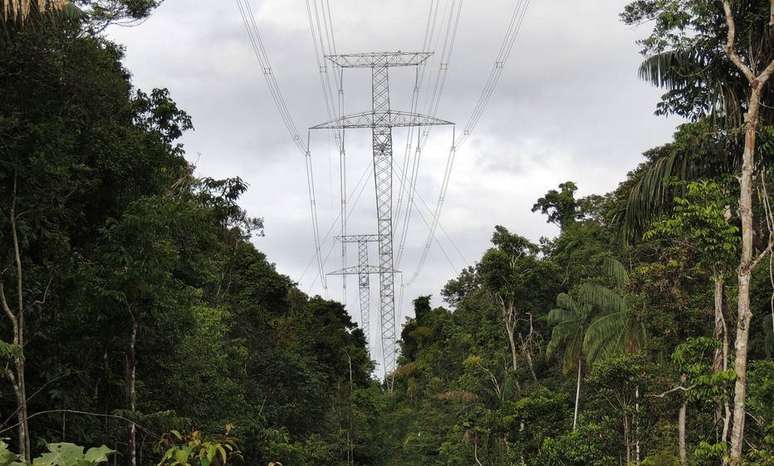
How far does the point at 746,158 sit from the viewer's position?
1086cm

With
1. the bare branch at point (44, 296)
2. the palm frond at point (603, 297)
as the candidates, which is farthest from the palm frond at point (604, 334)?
the bare branch at point (44, 296)

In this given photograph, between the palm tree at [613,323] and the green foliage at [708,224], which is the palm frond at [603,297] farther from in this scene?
the green foliage at [708,224]

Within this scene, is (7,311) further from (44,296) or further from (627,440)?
(627,440)

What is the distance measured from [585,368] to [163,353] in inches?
750

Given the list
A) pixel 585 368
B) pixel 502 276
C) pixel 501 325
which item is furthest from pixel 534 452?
pixel 501 325

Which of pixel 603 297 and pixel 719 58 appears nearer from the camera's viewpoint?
pixel 719 58

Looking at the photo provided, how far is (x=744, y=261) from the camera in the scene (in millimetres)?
10500

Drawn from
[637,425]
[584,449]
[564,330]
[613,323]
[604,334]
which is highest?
[564,330]

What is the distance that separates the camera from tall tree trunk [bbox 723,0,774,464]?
1009 centimetres

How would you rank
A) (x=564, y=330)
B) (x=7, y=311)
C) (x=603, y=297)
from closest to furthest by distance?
(x=7, y=311) → (x=603, y=297) → (x=564, y=330)

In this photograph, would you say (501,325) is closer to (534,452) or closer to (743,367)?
(534,452)

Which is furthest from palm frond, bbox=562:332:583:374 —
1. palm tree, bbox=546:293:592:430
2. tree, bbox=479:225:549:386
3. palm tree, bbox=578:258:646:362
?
tree, bbox=479:225:549:386

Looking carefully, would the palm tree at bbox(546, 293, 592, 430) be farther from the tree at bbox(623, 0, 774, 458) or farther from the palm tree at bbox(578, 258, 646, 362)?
the tree at bbox(623, 0, 774, 458)

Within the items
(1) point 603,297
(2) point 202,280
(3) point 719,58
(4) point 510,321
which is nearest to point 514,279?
(4) point 510,321
